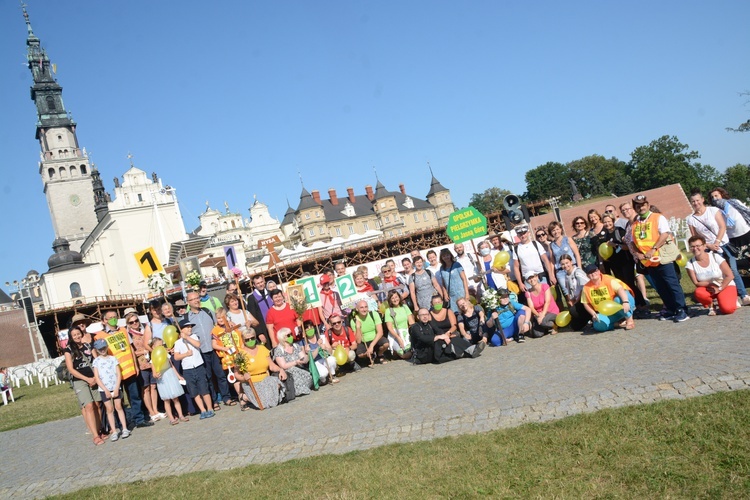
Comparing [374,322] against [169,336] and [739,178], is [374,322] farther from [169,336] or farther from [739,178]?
[739,178]

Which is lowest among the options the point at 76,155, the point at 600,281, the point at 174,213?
the point at 600,281

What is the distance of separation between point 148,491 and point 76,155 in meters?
92.1

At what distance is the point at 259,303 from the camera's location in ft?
33.6

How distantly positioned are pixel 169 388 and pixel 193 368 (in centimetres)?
48

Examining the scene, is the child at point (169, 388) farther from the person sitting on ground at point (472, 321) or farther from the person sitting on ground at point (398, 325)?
the person sitting on ground at point (472, 321)

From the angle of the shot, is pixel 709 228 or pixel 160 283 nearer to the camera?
pixel 709 228

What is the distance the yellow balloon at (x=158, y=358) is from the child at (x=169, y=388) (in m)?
0.07

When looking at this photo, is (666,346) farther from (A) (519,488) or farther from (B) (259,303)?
(B) (259,303)

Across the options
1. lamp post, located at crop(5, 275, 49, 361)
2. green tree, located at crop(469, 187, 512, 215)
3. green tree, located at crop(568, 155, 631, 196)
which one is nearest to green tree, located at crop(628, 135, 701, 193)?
green tree, located at crop(568, 155, 631, 196)

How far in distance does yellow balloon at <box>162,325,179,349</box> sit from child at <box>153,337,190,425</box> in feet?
0.94

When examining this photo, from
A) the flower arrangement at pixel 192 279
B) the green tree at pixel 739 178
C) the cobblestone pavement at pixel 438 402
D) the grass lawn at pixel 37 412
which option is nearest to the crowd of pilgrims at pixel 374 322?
the cobblestone pavement at pixel 438 402

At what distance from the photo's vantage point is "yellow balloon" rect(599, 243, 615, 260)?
30.2 feet

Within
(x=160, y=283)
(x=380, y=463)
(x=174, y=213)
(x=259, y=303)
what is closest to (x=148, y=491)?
(x=380, y=463)

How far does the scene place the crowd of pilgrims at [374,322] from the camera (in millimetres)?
8500
